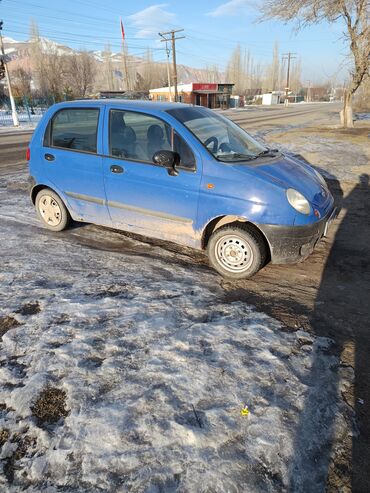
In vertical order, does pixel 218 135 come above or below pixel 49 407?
above

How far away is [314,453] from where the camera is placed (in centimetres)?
200

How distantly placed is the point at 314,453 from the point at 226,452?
495 mm

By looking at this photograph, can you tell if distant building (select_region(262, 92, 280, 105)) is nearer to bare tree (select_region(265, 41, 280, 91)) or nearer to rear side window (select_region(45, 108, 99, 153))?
bare tree (select_region(265, 41, 280, 91))

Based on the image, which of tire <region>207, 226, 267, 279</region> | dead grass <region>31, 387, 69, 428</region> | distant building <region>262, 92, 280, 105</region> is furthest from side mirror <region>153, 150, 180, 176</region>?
distant building <region>262, 92, 280, 105</region>

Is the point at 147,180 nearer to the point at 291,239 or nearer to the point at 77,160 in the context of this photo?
the point at 77,160

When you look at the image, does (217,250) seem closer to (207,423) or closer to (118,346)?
(118,346)

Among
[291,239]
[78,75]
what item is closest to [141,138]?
[291,239]

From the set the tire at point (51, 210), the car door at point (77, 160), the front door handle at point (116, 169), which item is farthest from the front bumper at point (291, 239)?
the tire at point (51, 210)

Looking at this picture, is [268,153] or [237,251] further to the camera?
[268,153]

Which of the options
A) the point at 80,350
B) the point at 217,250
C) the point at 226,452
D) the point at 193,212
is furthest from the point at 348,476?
the point at 193,212

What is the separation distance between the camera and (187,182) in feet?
12.6

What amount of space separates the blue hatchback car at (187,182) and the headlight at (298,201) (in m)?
0.01

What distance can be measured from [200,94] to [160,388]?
6810cm

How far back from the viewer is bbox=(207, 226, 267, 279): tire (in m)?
3.76
